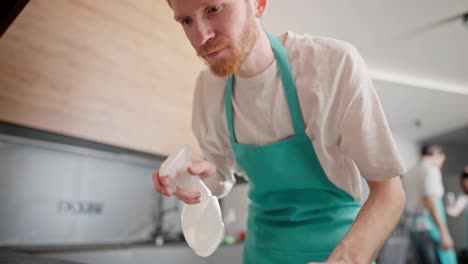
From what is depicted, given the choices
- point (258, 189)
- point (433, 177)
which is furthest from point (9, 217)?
point (433, 177)

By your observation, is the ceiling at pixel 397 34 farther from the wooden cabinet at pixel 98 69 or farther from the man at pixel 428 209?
the man at pixel 428 209

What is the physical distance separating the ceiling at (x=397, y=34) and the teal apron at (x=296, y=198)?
9 cm

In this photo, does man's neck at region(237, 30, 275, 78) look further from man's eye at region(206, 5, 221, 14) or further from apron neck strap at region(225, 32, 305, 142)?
man's eye at region(206, 5, 221, 14)

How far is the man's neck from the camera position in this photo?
759 mm

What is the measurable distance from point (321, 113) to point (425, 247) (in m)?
2.32

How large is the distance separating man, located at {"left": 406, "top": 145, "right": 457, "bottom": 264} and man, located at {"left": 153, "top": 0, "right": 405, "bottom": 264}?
1.58 meters

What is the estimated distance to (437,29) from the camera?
0.77m

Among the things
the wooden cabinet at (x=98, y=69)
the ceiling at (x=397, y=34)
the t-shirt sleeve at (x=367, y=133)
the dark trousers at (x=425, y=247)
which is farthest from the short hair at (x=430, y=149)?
the t-shirt sleeve at (x=367, y=133)

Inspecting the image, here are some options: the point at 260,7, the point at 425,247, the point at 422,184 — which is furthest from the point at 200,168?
the point at 425,247


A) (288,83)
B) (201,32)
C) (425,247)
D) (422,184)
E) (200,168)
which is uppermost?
(201,32)

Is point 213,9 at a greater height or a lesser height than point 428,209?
greater

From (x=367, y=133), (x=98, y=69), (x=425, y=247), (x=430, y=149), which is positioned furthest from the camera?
(x=425, y=247)

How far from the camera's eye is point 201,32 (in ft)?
2.04

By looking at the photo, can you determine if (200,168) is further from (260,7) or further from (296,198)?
(260,7)
